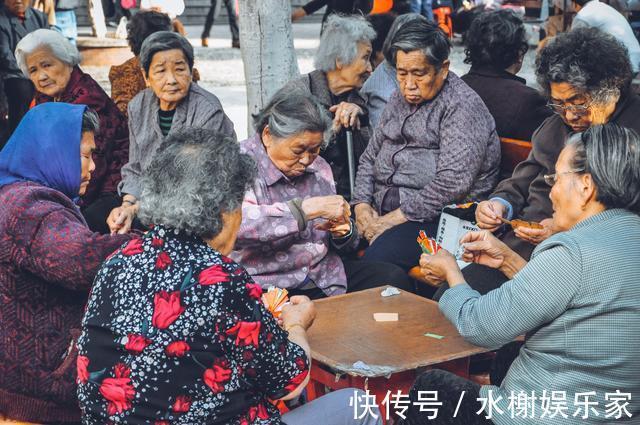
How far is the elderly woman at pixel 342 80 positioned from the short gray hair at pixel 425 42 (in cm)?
64

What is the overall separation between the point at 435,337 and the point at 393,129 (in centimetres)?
186

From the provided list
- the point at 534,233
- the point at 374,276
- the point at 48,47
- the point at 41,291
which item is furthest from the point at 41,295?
the point at 48,47

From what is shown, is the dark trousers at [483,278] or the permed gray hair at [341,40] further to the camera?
the permed gray hair at [341,40]

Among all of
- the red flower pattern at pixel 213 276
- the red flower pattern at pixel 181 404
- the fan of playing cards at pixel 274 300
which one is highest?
the red flower pattern at pixel 213 276

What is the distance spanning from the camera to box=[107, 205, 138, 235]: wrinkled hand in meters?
4.64

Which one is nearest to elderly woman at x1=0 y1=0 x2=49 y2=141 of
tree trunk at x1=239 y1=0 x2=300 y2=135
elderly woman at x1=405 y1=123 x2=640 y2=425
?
tree trunk at x1=239 y1=0 x2=300 y2=135

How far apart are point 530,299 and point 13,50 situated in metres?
6.42

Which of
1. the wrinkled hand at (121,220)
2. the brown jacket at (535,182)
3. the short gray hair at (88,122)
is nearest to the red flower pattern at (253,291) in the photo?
the short gray hair at (88,122)

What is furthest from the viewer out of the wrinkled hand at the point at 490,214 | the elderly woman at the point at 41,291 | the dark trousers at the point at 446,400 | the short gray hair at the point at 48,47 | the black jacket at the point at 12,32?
the black jacket at the point at 12,32

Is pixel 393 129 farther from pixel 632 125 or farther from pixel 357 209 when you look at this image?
pixel 632 125

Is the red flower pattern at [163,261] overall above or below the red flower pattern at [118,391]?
above

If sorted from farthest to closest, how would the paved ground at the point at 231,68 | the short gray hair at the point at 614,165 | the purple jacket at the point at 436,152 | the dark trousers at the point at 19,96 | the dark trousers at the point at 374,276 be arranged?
1. the paved ground at the point at 231,68
2. the dark trousers at the point at 19,96
3. the purple jacket at the point at 436,152
4. the dark trousers at the point at 374,276
5. the short gray hair at the point at 614,165

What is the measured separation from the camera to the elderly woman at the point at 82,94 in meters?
5.69

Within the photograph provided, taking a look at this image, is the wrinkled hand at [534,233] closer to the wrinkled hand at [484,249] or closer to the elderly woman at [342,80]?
the wrinkled hand at [484,249]
